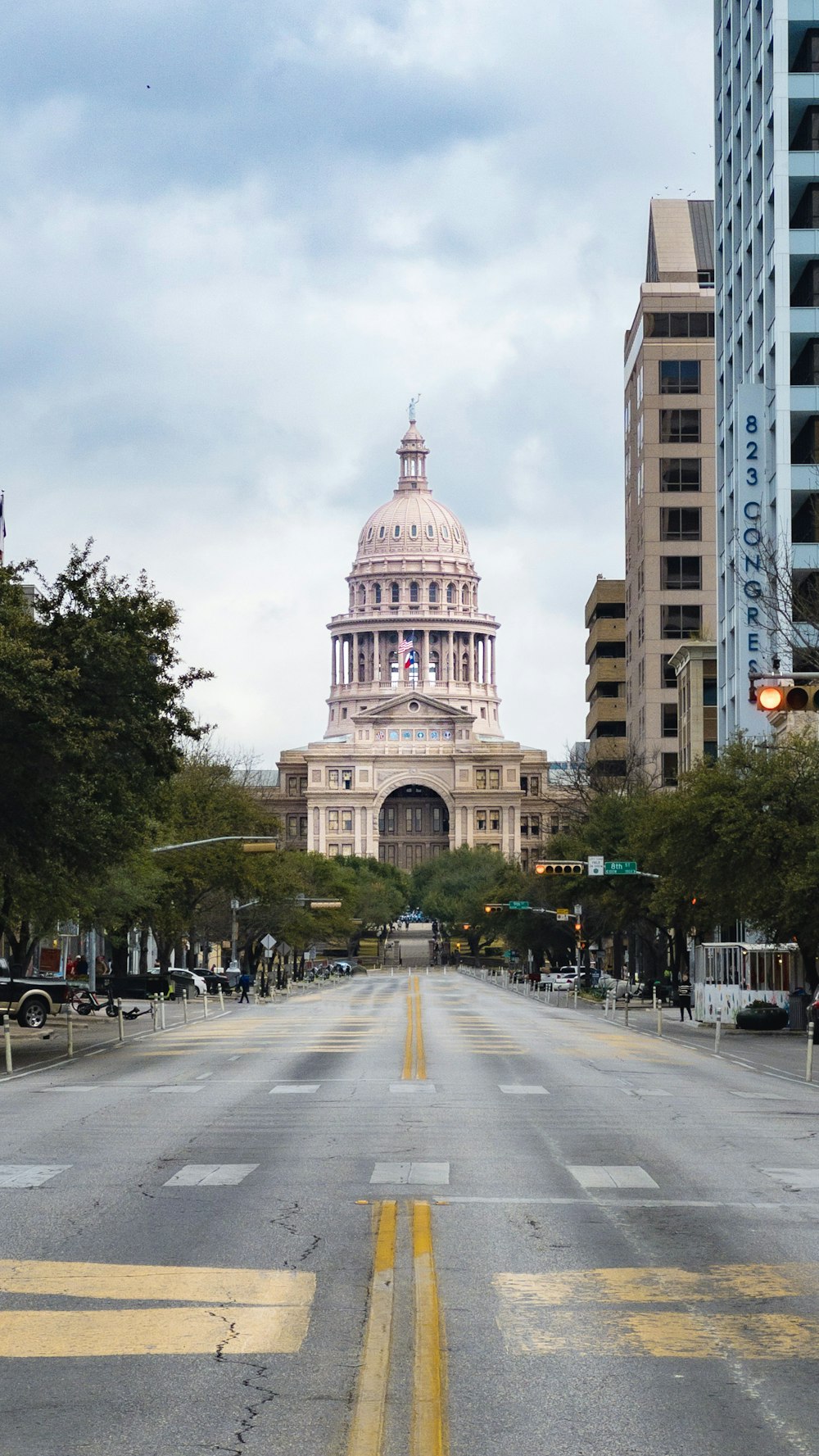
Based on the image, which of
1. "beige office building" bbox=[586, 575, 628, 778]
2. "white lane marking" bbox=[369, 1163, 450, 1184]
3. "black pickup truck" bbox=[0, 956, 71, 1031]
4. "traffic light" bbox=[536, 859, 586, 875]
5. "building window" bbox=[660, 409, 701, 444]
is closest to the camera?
"white lane marking" bbox=[369, 1163, 450, 1184]

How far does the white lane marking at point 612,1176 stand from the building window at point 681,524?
113 meters

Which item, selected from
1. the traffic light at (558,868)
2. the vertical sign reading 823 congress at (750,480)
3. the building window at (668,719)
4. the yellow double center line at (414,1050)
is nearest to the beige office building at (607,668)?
the building window at (668,719)

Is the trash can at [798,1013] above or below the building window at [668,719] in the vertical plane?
below

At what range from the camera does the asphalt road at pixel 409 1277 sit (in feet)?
27.4

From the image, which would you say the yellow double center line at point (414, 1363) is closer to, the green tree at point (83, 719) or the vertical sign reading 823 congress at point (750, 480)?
the green tree at point (83, 719)

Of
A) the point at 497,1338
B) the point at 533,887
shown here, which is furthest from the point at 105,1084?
the point at 533,887

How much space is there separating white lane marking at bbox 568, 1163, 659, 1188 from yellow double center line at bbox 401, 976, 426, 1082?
11982mm

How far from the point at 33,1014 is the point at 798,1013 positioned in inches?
826

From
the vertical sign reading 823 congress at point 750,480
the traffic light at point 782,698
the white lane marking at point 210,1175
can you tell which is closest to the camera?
the white lane marking at point 210,1175

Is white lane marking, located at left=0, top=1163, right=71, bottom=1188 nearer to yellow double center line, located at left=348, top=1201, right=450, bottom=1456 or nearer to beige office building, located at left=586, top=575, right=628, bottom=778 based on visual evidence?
yellow double center line, located at left=348, top=1201, right=450, bottom=1456

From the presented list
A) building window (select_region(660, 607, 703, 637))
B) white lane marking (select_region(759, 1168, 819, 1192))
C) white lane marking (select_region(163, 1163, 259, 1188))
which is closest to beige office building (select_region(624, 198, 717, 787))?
building window (select_region(660, 607, 703, 637))

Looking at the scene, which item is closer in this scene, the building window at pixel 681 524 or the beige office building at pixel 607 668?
the building window at pixel 681 524

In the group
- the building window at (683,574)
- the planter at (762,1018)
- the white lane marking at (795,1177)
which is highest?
the building window at (683,574)

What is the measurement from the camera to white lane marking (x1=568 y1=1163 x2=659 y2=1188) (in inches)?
650
